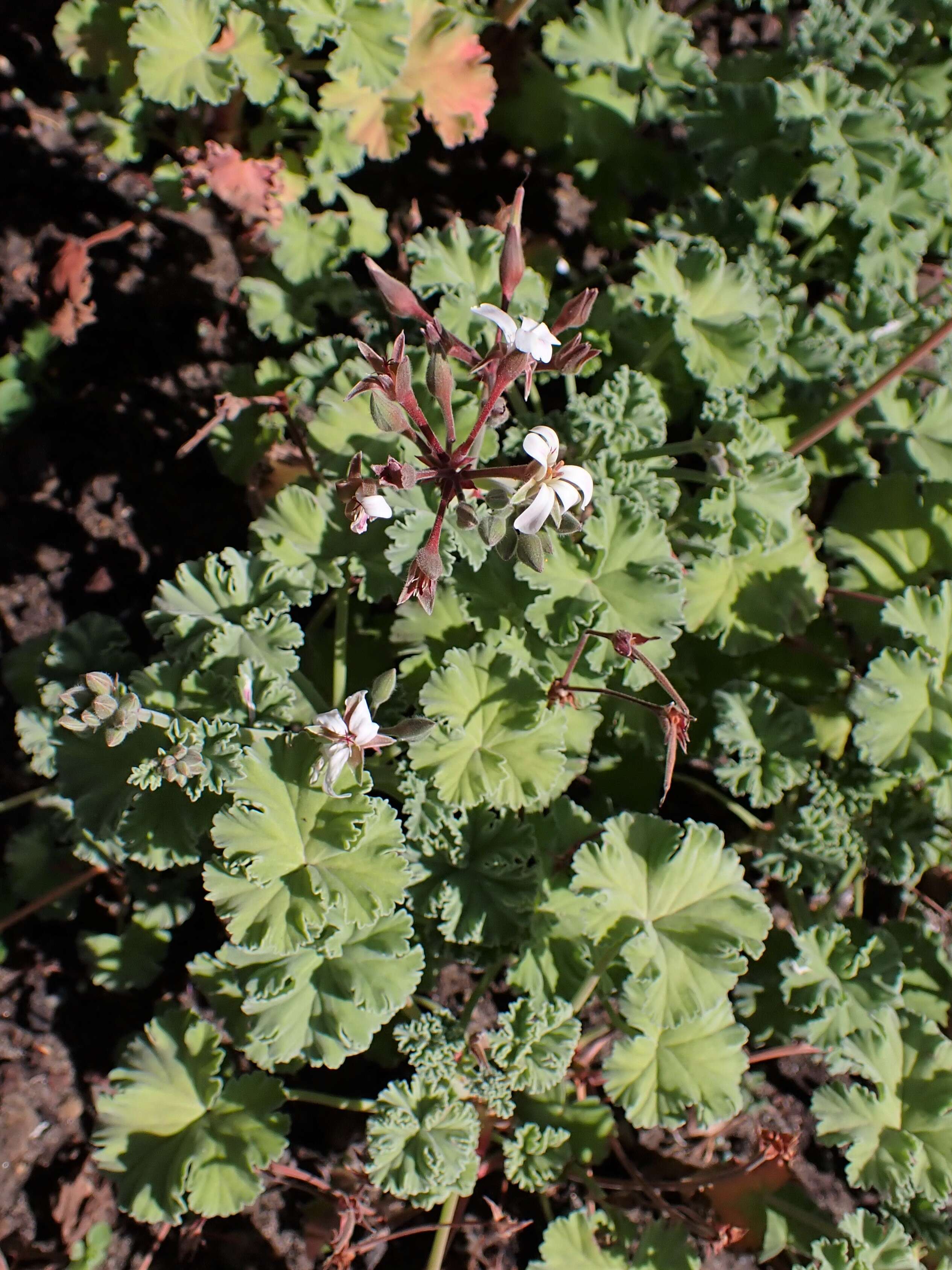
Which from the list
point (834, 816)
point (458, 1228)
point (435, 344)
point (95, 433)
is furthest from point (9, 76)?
point (458, 1228)

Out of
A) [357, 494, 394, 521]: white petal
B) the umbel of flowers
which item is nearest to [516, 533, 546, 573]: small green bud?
the umbel of flowers

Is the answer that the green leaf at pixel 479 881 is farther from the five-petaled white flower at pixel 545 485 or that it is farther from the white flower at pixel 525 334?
the white flower at pixel 525 334

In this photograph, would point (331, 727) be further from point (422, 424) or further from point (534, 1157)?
point (534, 1157)

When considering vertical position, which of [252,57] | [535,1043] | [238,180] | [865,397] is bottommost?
[535,1043]

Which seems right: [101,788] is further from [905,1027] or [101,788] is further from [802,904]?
[905,1027]

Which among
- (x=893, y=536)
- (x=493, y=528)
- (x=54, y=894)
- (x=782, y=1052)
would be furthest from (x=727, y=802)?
(x=54, y=894)

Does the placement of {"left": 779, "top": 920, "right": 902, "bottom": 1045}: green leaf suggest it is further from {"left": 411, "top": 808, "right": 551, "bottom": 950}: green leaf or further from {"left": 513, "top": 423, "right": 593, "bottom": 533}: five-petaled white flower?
{"left": 513, "top": 423, "right": 593, "bottom": 533}: five-petaled white flower
